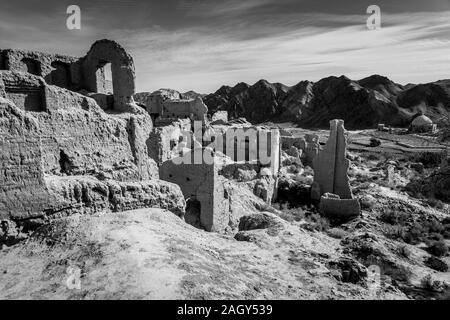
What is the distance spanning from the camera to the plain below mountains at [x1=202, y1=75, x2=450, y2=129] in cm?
7106

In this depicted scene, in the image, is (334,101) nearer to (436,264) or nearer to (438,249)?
(438,249)

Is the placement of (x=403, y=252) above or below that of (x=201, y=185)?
below

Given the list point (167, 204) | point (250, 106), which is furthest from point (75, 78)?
point (250, 106)

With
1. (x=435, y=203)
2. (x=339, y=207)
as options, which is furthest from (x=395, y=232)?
(x=435, y=203)

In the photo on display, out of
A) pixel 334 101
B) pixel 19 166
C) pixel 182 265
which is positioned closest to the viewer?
pixel 182 265

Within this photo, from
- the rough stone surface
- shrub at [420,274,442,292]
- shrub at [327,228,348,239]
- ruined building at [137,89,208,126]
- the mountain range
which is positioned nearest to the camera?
shrub at [420,274,442,292]

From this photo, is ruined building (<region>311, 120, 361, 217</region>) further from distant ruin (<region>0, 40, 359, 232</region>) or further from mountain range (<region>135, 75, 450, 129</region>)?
mountain range (<region>135, 75, 450, 129</region>)

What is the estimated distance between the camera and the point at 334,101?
79625mm

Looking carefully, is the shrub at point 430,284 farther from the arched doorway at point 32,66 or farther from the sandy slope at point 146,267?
the arched doorway at point 32,66

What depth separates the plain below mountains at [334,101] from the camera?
7106 cm

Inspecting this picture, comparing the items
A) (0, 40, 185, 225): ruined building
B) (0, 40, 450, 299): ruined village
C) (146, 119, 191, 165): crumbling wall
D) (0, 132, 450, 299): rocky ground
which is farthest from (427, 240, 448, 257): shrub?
(0, 40, 185, 225): ruined building

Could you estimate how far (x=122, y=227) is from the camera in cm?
517

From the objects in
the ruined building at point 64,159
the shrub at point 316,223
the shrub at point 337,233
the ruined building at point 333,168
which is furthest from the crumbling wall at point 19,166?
the ruined building at point 333,168
